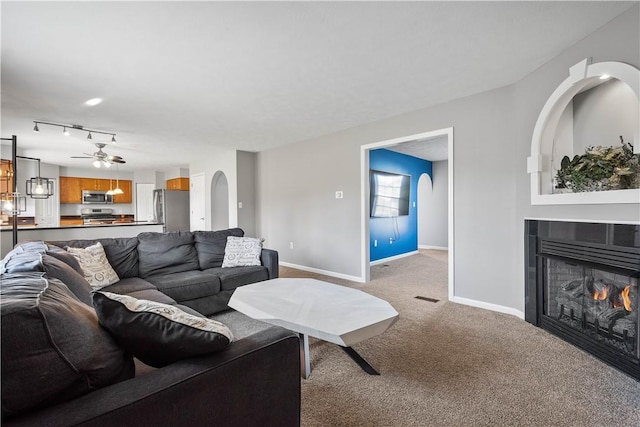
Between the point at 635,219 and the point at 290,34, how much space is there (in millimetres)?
2697

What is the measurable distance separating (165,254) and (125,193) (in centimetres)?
727

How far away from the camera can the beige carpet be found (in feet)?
5.34

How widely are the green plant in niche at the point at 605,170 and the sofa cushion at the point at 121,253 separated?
4.12 m

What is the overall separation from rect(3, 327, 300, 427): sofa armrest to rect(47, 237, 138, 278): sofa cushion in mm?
2599

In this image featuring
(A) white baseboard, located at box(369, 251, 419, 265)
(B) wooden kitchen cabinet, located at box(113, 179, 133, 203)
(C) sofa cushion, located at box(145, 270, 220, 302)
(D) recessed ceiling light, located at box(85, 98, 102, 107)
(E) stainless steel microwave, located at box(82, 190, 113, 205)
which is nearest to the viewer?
(C) sofa cushion, located at box(145, 270, 220, 302)

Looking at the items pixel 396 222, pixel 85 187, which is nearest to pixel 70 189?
pixel 85 187

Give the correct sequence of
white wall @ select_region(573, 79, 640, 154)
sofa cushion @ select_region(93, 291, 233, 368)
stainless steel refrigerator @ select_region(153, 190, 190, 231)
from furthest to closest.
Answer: stainless steel refrigerator @ select_region(153, 190, 190, 231) → white wall @ select_region(573, 79, 640, 154) → sofa cushion @ select_region(93, 291, 233, 368)

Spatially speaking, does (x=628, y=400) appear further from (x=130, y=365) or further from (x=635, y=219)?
(x=130, y=365)

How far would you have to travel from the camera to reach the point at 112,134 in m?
4.93

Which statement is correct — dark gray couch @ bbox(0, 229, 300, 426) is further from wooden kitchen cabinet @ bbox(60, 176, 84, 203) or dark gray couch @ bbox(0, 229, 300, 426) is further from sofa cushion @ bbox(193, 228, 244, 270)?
wooden kitchen cabinet @ bbox(60, 176, 84, 203)

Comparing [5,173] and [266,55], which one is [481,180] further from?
[5,173]

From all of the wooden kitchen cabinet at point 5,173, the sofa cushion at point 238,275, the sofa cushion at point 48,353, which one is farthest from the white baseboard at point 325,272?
the wooden kitchen cabinet at point 5,173

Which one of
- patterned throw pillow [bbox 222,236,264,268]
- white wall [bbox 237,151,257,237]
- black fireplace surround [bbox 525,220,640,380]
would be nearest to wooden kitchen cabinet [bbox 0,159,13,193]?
white wall [bbox 237,151,257,237]

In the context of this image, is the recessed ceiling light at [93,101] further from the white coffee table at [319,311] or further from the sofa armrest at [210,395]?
the sofa armrest at [210,395]
